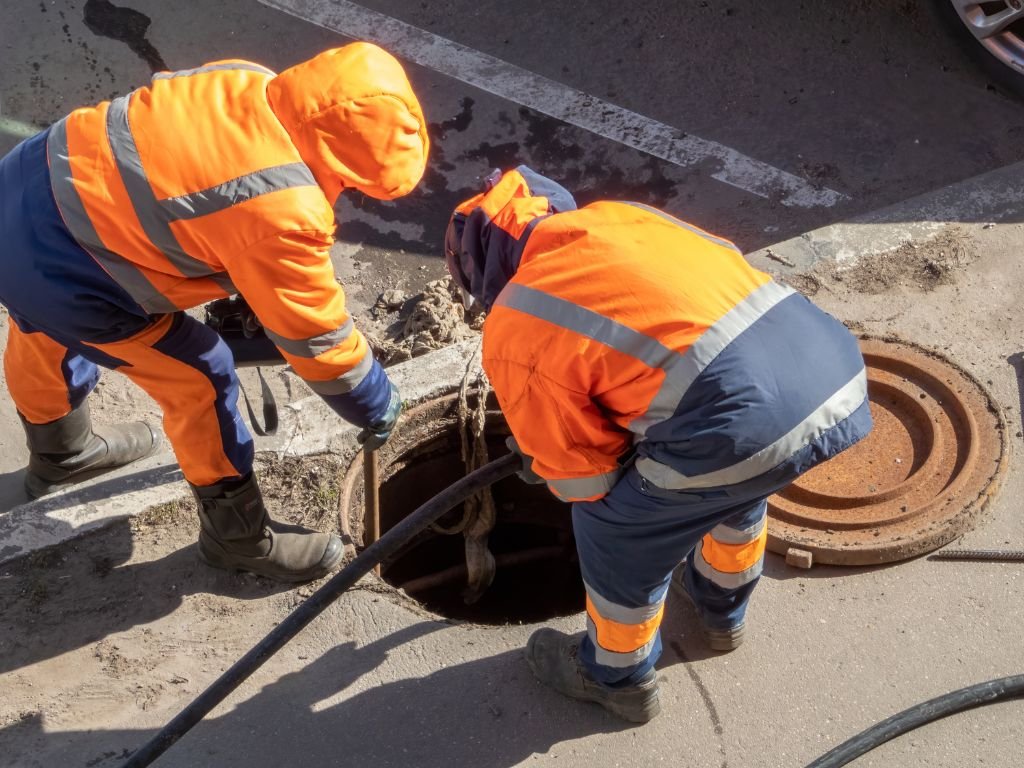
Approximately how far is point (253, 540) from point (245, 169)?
1324mm

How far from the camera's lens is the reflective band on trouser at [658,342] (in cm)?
219

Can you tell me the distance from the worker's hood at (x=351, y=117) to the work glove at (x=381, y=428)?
0.80m

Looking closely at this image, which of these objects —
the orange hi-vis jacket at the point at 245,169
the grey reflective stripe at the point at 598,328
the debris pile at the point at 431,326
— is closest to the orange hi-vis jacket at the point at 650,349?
the grey reflective stripe at the point at 598,328

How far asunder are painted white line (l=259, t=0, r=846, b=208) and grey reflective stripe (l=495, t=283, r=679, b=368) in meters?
3.09

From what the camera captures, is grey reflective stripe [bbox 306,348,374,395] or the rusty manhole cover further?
the rusty manhole cover

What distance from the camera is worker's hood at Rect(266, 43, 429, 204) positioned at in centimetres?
259

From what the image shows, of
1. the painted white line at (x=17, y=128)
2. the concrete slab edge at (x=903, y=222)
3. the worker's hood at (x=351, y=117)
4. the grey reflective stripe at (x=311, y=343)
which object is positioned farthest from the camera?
the painted white line at (x=17, y=128)

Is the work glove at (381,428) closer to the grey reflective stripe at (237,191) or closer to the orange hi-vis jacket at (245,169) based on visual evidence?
the orange hi-vis jacket at (245,169)

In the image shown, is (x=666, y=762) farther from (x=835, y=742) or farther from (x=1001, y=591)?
(x=1001, y=591)

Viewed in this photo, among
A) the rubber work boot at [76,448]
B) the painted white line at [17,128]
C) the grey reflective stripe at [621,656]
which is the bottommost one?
the rubber work boot at [76,448]

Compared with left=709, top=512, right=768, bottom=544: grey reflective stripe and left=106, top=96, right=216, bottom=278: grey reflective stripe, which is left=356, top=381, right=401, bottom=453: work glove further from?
left=709, top=512, right=768, bottom=544: grey reflective stripe

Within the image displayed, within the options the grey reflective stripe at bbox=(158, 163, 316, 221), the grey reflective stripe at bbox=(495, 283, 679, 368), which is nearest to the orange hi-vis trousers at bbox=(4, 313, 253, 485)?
the grey reflective stripe at bbox=(158, 163, 316, 221)

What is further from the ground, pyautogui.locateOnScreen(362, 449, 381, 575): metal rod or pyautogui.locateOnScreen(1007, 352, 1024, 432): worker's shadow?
pyautogui.locateOnScreen(1007, 352, 1024, 432): worker's shadow

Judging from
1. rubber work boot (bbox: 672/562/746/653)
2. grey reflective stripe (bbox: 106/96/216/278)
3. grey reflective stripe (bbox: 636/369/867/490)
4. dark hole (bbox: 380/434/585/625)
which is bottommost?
dark hole (bbox: 380/434/585/625)
